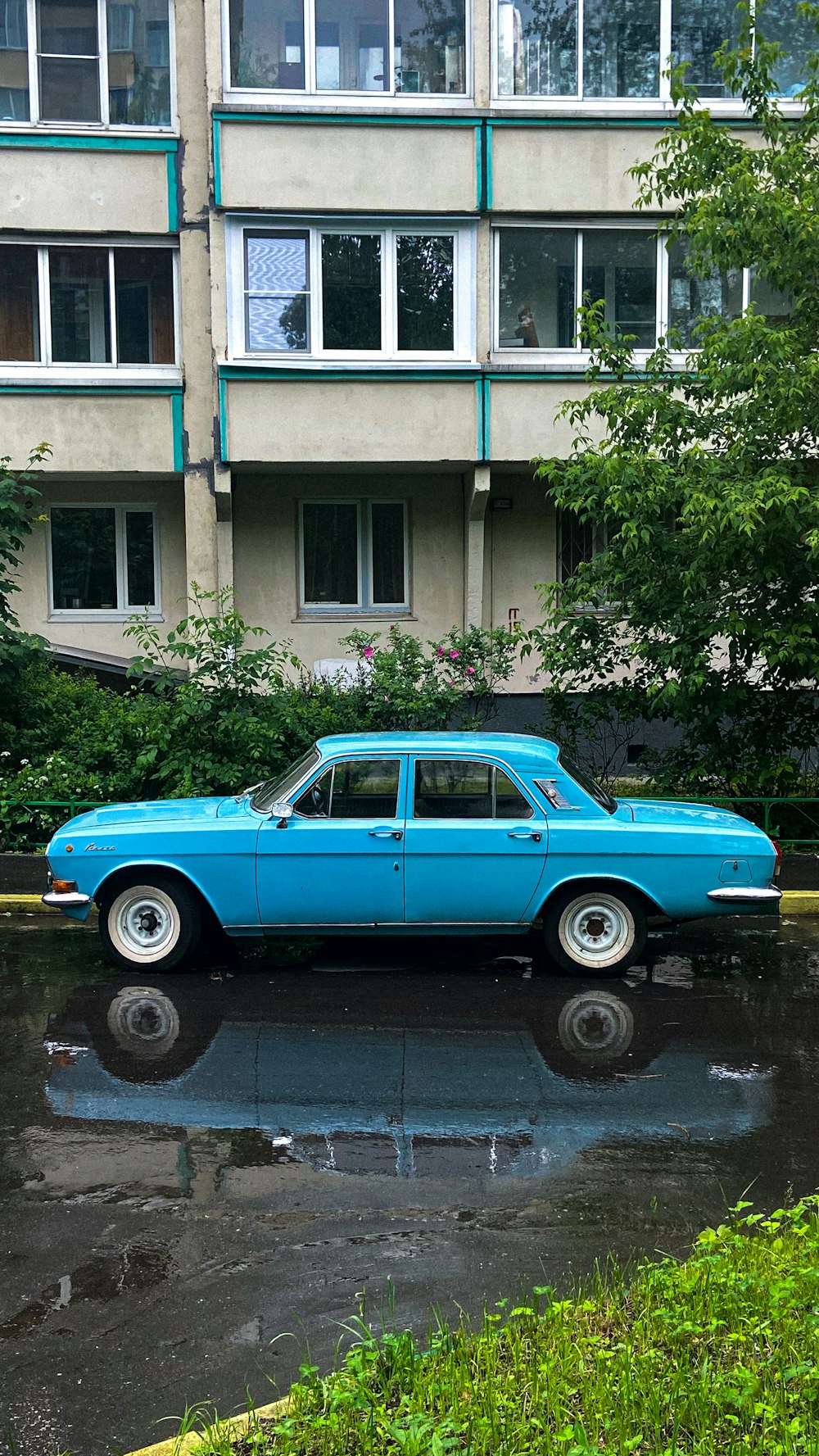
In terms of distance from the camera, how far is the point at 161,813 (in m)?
8.57

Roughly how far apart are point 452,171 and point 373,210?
111 cm

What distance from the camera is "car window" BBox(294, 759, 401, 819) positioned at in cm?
820

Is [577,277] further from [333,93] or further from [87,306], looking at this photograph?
[87,306]

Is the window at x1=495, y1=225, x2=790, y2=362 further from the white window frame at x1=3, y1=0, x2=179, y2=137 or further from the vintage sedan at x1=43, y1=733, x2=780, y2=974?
the vintage sedan at x1=43, y1=733, x2=780, y2=974

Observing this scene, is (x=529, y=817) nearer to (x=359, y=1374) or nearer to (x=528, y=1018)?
(x=528, y=1018)

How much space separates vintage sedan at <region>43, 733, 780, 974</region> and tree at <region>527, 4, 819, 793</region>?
306cm

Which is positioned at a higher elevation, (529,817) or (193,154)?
(193,154)

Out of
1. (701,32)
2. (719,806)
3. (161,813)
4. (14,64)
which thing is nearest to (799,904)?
(719,806)

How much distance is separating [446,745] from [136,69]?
12.5m

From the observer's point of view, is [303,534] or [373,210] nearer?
[373,210]

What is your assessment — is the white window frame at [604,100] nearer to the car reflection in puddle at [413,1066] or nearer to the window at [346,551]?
the window at [346,551]

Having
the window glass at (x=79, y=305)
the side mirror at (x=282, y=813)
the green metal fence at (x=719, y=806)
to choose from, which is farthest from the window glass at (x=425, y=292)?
the side mirror at (x=282, y=813)

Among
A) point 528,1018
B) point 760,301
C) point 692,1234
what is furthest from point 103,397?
point 692,1234

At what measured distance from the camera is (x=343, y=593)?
1803cm
